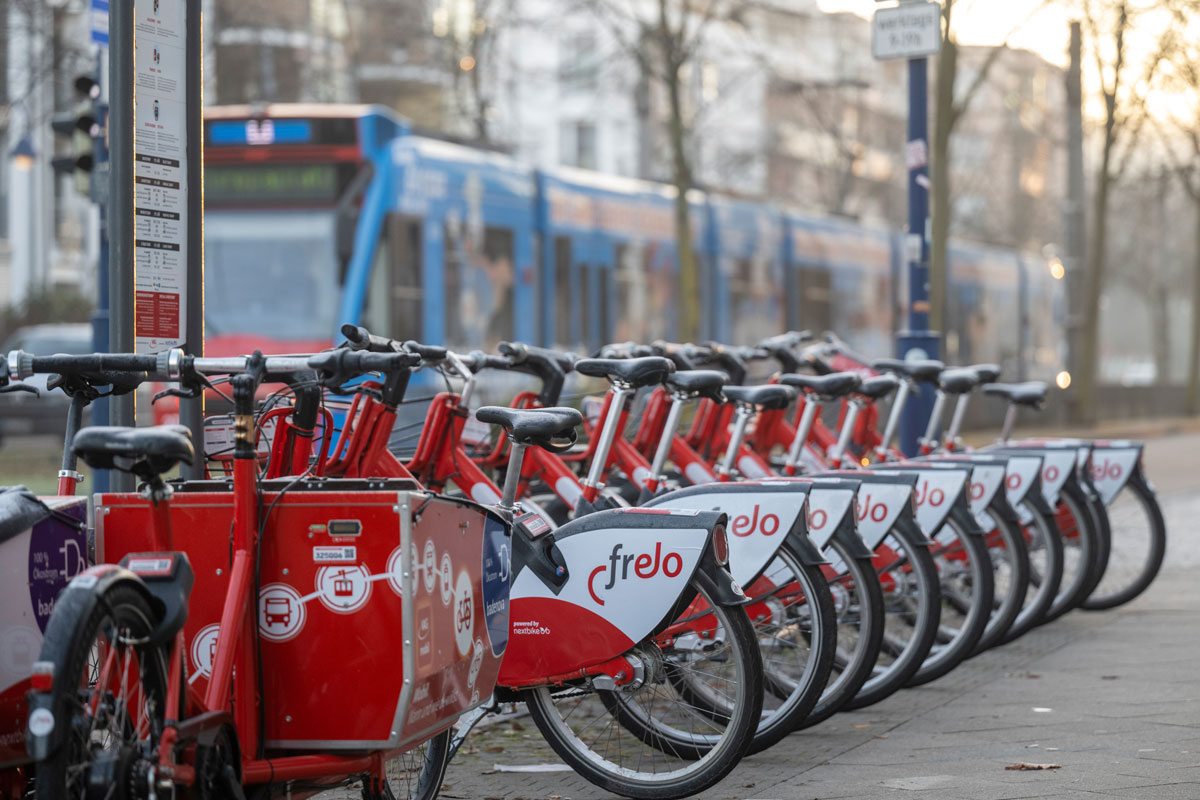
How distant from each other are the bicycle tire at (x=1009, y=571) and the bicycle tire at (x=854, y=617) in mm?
1446

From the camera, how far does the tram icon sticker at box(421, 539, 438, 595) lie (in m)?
4.03

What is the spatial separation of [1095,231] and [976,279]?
7.18 feet

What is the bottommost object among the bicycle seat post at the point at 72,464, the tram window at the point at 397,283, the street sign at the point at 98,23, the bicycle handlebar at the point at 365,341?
the bicycle seat post at the point at 72,464

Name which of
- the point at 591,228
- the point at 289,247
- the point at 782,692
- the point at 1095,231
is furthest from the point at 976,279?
the point at 782,692

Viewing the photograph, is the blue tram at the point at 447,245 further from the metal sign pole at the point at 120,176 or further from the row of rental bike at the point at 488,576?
the metal sign pole at the point at 120,176

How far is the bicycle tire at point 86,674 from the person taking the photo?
3.19 metres

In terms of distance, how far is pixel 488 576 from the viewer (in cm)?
459

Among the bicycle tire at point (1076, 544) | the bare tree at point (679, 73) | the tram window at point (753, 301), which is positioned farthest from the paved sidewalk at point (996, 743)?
the tram window at point (753, 301)

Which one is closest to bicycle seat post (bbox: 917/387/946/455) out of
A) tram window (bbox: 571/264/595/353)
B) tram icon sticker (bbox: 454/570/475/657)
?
tram icon sticker (bbox: 454/570/475/657)

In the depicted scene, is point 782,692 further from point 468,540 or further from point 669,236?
point 669,236

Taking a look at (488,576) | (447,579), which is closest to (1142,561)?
(488,576)

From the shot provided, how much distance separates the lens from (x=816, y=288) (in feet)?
80.2

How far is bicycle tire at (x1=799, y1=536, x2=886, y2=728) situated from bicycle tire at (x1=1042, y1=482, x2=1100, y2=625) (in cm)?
265

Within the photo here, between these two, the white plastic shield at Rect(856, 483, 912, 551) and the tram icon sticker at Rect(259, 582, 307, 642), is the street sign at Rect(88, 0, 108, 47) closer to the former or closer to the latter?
the white plastic shield at Rect(856, 483, 912, 551)
